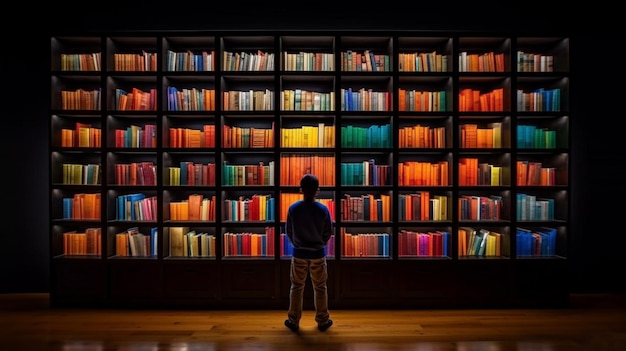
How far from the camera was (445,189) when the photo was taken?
428 centimetres

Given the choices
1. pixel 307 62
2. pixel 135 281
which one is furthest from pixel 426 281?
pixel 135 281

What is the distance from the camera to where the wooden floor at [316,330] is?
330 centimetres

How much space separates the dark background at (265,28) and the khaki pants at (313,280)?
2921 millimetres

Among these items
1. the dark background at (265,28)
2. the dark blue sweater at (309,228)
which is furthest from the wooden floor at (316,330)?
the dark background at (265,28)

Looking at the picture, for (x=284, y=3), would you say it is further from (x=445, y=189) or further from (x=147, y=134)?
(x=445, y=189)

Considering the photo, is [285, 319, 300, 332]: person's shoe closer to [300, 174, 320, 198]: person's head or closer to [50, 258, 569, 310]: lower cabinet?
[50, 258, 569, 310]: lower cabinet

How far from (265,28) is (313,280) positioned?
3074 millimetres

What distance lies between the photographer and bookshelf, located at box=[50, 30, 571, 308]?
4277 millimetres

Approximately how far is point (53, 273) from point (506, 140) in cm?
518

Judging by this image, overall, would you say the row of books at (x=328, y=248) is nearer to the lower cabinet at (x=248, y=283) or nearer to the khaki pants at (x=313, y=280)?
the lower cabinet at (x=248, y=283)

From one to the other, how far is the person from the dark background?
2.46 meters

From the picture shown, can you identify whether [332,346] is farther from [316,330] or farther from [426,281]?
[426,281]

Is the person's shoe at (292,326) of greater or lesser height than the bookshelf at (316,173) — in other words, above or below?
below
